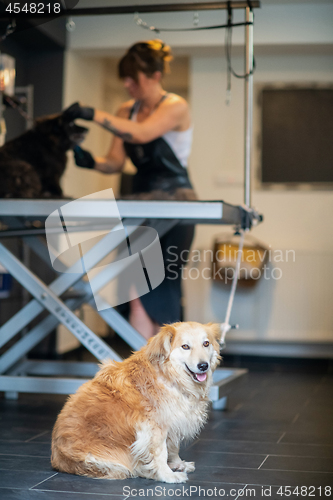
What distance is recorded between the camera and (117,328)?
2783 millimetres

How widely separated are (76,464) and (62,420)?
0.42 feet

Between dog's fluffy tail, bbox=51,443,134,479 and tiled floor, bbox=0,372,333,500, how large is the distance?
0.9 inches

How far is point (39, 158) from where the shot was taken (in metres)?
2.75

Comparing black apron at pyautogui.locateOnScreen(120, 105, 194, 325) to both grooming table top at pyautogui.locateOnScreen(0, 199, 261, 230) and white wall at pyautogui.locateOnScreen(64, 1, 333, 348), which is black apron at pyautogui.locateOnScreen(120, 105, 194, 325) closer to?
grooming table top at pyautogui.locateOnScreen(0, 199, 261, 230)

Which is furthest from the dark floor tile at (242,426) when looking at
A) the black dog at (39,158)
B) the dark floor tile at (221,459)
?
the black dog at (39,158)

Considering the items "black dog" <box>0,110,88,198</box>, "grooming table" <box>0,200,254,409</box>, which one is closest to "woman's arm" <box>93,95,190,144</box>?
"black dog" <box>0,110,88,198</box>

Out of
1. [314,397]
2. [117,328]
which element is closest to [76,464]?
[117,328]

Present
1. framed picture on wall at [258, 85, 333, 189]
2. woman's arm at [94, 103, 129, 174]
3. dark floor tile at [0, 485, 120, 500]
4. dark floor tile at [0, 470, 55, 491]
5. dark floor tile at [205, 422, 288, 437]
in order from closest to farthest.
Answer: dark floor tile at [0, 485, 120, 500]
dark floor tile at [0, 470, 55, 491]
dark floor tile at [205, 422, 288, 437]
woman's arm at [94, 103, 129, 174]
framed picture on wall at [258, 85, 333, 189]

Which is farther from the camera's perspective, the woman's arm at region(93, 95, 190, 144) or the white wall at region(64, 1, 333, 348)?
the white wall at region(64, 1, 333, 348)

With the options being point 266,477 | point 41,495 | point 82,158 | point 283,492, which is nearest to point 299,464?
point 266,477

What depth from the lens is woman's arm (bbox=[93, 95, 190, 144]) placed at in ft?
8.50

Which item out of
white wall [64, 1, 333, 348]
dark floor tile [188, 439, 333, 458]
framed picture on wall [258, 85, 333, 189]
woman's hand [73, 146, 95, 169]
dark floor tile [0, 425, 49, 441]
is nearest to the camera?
dark floor tile [188, 439, 333, 458]

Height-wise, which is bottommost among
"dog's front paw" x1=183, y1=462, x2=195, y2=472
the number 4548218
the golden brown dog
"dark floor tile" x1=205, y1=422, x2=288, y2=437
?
"dark floor tile" x1=205, y1=422, x2=288, y2=437

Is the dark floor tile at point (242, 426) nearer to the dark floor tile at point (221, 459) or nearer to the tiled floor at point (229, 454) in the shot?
the tiled floor at point (229, 454)
